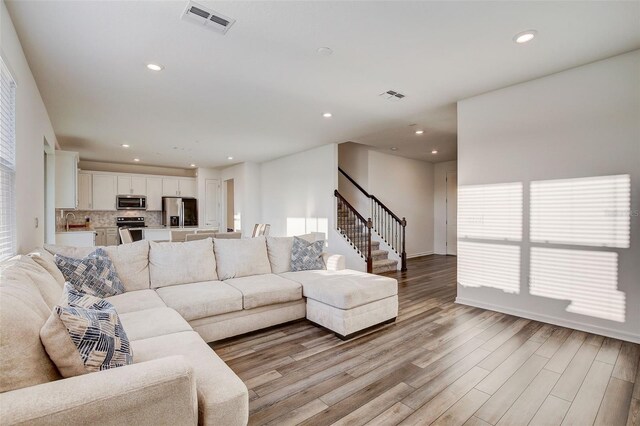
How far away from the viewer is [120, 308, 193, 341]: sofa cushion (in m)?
1.94

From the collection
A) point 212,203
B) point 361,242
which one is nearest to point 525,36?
point 361,242

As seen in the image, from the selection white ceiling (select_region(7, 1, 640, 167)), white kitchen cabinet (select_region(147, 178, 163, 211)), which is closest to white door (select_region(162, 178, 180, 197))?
white kitchen cabinet (select_region(147, 178, 163, 211))

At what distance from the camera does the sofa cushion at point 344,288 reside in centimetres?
294

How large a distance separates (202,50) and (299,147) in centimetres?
402

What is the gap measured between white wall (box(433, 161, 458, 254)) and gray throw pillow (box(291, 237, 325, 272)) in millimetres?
5715

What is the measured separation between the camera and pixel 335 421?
1784mm

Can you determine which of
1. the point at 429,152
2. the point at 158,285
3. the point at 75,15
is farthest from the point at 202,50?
the point at 429,152

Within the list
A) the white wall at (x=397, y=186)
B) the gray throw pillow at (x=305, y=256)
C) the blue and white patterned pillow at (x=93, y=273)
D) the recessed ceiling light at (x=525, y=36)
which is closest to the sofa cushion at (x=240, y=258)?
the gray throw pillow at (x=305, y=256)

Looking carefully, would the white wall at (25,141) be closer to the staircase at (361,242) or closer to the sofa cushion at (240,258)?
the sofa cushion at (240,258)

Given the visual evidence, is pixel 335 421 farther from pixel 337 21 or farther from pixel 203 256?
pixel 337 21

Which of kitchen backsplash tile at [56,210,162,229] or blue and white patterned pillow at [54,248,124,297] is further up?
kitchen backsplash tile at [56,210,162,229]

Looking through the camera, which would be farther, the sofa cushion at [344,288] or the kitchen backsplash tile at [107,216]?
the kitchen backsplash tile at [107,216]

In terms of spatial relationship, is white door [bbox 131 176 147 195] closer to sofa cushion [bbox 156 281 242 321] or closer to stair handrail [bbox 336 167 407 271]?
stair handrail [bbox 336 167 407 271]

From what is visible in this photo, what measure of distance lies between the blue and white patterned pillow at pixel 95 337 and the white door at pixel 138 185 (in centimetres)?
847
